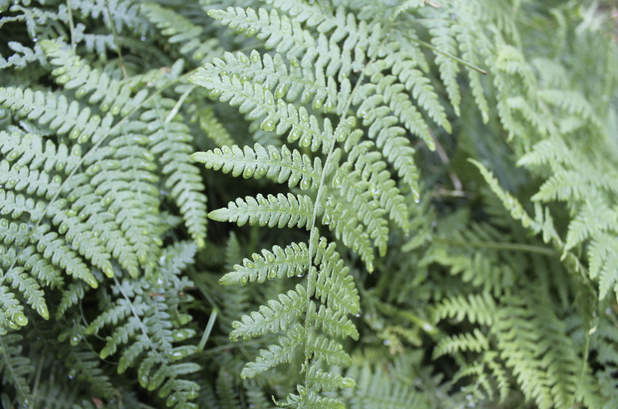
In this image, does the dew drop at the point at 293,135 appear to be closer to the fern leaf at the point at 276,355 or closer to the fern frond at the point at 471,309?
the fern leaf at the point at 276,355

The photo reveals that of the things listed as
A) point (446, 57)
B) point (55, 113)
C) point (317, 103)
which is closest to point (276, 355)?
point (317, 103)

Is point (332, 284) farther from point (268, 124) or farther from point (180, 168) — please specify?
point (180, 168)

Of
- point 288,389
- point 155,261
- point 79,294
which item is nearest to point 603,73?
point 288,389

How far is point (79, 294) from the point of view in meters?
1.45

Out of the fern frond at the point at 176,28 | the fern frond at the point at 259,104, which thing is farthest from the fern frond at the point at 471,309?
the fern frond at the point at 176,28

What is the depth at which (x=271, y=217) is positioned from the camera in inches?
49.6

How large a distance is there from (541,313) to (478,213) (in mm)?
725

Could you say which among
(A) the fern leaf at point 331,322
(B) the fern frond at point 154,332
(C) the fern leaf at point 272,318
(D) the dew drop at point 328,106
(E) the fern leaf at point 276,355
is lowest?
(B) the fern frond at point 154,332

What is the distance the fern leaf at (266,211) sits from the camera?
1.20 metres

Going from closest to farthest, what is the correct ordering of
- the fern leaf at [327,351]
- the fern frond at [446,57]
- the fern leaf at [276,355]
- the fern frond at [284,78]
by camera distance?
the fern leaf at [276,355] < the fern leaf at [327,351] < the fern frond at [284,78] < the fern frond at [446,57]

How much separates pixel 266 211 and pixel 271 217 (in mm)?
25

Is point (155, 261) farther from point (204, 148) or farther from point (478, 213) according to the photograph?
point (478, 213)

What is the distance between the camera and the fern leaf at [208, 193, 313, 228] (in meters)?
1.20

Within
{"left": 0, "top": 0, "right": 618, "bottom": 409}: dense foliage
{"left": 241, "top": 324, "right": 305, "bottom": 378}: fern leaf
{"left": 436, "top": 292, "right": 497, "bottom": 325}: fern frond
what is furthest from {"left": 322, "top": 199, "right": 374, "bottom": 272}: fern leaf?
{"left": 436, "top": 292, "right": 497, "bottom": 325}: fern frond
